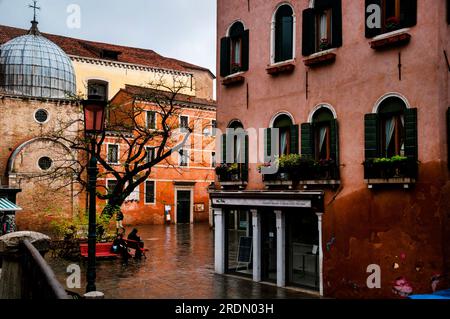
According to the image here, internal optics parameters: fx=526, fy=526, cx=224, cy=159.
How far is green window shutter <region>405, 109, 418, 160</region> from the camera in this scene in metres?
11.5

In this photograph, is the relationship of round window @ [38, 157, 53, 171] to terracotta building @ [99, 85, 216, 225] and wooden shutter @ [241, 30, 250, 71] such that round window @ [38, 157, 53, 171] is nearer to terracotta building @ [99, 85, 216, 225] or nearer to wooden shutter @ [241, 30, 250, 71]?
terracotta building @ [99, 85, 216, 225]

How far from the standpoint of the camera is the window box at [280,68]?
14.9 meters

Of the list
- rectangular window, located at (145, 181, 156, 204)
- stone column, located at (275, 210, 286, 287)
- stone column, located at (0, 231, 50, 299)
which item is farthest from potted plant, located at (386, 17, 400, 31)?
rectangular window, located at (145, 181, 156, 204)

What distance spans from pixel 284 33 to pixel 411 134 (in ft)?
17.9

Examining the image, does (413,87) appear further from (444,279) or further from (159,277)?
(159,277)

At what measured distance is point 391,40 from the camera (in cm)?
1198

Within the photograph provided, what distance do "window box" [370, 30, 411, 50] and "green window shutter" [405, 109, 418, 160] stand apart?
62.3 inches

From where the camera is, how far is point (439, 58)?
11.2 m

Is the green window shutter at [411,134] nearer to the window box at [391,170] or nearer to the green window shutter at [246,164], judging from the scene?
the window box at [391,170]

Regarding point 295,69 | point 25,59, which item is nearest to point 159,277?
point 295,69

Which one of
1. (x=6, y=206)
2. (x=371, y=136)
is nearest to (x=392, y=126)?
(x=371, y=136)

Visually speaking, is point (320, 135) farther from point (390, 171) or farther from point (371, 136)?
point (390, 171)

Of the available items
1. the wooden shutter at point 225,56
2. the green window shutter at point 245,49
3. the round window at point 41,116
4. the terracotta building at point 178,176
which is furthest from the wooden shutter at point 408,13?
the terracotta building at point 178,176

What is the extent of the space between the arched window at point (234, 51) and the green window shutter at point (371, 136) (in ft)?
17.4
